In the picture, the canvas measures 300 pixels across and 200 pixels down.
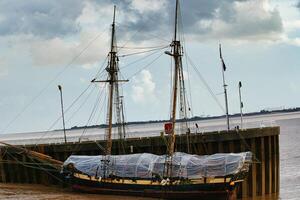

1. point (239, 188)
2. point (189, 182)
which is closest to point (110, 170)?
point (189, 182)

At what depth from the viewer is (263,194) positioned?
46969 millimetres

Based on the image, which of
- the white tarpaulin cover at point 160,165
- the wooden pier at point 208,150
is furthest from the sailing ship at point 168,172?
the wooden pier at point 208,150

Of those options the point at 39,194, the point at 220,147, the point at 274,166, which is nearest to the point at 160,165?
the point at 220,147

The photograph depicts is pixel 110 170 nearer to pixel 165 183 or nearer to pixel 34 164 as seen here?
pixel 165 183

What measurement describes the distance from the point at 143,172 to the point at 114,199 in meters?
2.89

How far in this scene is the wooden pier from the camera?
47.1 m

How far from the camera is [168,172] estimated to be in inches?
1720

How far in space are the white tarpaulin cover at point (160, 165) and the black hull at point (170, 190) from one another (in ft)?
2.51

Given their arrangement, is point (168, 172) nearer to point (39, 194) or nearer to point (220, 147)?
point (220, 147)

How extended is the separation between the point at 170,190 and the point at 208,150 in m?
6.46

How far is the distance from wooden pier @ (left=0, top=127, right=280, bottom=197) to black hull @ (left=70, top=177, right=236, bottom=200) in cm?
391

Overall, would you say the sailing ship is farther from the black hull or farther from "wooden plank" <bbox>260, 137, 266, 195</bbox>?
"wooden plank" <bbox>260, 137, 266, 195</bbox>

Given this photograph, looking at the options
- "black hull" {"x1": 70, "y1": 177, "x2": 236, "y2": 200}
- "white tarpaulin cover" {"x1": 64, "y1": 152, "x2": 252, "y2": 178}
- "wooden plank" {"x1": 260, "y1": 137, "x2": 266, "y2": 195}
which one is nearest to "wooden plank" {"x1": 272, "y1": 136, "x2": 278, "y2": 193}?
"wooden plank" {"x1": 260, "y1": 137, "x2": 266, "y2": 195}

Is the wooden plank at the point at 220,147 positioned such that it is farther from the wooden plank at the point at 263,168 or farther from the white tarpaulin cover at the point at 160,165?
the white tarpaulin cover at the point at 160,165
